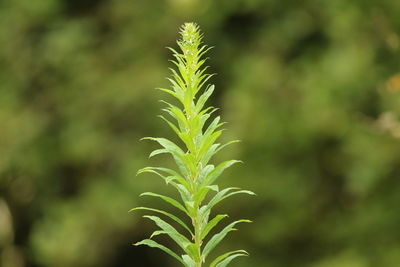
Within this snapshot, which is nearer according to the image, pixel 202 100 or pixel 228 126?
pixel 202 100

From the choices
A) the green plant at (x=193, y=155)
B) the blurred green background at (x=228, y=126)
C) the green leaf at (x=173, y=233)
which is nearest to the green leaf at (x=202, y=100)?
the green plant at (x=193, y=155)

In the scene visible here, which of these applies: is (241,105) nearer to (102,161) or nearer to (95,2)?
(102,161)

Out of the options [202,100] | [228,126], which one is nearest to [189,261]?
[202,100]

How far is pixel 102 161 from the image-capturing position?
5355 mm

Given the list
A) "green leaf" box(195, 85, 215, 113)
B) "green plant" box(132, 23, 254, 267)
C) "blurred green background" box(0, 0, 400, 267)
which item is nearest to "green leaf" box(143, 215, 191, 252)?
"green plant" box(132, 23, 254, 267)

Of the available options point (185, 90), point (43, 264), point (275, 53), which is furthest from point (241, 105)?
point (185, 90)

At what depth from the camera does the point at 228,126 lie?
4.95m

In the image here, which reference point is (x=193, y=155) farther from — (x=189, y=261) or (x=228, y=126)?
(x=228, y=126)

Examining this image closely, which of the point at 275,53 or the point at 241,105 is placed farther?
the point at 275,53

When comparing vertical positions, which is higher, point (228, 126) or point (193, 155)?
point (228, 126)

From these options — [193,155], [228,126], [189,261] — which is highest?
[228,126]

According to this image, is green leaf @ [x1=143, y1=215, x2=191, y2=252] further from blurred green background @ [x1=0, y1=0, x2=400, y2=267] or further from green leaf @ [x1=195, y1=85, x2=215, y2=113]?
blurred green background @ [x1=0, y1=0, x2=400, y2=267]

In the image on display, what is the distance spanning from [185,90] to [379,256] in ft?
13.2

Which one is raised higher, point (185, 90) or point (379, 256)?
point (379, 256)
